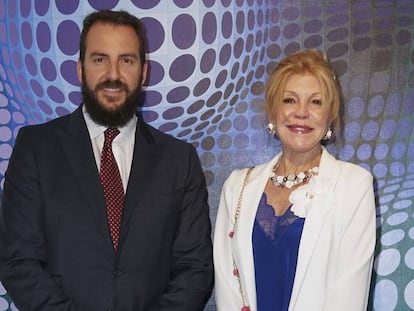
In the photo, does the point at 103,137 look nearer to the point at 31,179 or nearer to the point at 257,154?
the point at 31,179

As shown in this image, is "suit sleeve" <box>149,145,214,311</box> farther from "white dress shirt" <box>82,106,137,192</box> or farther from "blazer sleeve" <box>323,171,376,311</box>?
"blazer sleeve" <box>323,171,376,311</box>

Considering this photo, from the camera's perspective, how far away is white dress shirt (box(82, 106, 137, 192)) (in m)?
2.72

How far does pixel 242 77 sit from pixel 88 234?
1211 millimetres

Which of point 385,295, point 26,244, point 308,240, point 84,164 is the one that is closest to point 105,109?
point 84,164

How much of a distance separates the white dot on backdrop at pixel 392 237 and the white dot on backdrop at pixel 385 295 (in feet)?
0.62

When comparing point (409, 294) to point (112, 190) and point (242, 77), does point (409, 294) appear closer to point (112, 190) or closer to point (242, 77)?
point (242, 77)

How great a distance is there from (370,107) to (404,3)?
538 millimetres

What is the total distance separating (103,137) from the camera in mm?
2764

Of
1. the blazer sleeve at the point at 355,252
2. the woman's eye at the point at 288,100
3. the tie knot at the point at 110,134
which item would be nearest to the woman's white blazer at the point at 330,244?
the blazer sleeve at the point at 355,252

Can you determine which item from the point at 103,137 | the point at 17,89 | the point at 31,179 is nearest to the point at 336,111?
the point at 103,137

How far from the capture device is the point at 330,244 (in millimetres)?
2463

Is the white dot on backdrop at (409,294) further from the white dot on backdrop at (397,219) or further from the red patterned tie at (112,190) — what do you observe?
the red patterned tie at (112,190)

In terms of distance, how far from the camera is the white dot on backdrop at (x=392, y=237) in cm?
316

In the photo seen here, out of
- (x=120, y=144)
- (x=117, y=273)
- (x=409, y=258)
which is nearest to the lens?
(x=117, y=273)
